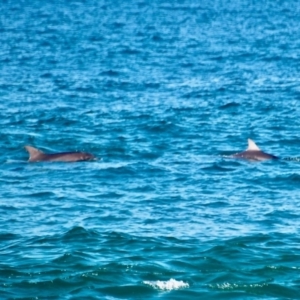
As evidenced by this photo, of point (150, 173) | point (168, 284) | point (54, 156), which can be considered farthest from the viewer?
point (54, 156)

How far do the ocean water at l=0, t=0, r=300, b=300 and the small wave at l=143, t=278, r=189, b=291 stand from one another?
0.04 m

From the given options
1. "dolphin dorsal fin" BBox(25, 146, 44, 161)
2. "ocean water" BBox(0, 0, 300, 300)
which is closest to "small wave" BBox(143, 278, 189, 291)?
"ocean water" BBox(0, 0, 300, 300)

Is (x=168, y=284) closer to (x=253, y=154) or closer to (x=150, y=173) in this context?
(x=150, y=173)

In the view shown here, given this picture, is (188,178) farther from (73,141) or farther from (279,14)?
(279,14)

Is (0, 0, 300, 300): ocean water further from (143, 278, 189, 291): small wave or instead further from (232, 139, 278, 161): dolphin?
(232, 139, 278, 161): dolphin

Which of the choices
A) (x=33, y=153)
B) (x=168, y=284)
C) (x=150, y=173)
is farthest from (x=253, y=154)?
(x=168, y=284)

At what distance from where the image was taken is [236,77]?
4709cm

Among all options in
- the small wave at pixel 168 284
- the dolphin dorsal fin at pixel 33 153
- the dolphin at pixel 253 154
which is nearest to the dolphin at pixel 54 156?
the dolphin dorsal fin at pixel 33 153

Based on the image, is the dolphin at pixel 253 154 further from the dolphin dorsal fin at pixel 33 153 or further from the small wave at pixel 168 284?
the small wave at pixel 168 284

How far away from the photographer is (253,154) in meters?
30.5

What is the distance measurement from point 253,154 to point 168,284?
11.2 meters

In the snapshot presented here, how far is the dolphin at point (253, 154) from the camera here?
3045 centimetres

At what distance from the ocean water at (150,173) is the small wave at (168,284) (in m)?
0.04

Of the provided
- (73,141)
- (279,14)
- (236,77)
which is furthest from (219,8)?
(73,141)
